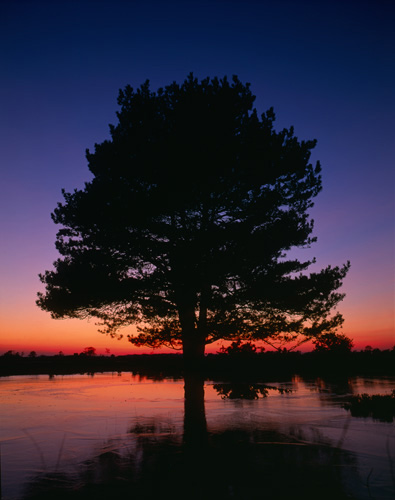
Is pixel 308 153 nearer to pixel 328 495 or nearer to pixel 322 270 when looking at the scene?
pixel 322 270

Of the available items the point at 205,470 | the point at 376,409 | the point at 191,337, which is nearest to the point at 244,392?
the point at 191,337

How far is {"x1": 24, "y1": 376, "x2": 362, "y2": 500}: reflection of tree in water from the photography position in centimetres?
550

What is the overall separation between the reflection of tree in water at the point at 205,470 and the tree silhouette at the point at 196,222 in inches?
262

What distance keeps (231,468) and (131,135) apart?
1287 centimetres

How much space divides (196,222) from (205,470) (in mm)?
10044

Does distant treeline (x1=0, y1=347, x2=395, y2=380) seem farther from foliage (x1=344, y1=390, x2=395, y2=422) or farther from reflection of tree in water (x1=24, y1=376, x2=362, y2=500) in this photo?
reflection of tree in water (x1=24, y1=376, x2=362, y2=500)

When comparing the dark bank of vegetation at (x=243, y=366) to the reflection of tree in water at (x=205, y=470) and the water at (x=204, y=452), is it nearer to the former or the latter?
the water at (x=204, y=452)

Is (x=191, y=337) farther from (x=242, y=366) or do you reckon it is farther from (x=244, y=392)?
(x=242, y=366)

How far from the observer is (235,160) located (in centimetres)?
1458

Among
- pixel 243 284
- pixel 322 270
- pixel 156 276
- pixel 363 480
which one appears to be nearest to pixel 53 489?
pixel 363 480

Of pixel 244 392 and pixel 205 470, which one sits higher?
pixel 205 470

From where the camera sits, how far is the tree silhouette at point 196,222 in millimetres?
14453

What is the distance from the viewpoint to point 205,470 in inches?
258

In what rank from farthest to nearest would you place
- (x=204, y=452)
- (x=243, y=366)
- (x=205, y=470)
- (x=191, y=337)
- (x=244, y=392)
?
(x=243, y=366)
(x=244, y=392)
(x=191, y=337)
(x=204, y=452)
(x=205, y=470)
